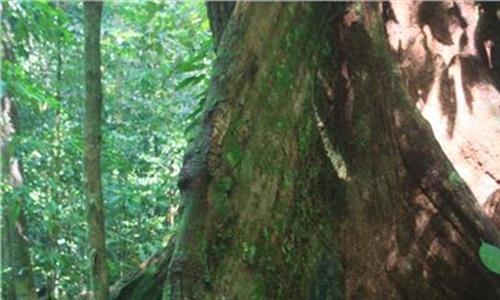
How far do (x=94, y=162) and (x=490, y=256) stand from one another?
1.91 meters

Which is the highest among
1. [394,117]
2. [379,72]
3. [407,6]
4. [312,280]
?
[407,6]

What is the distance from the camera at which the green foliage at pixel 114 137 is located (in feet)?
27.2

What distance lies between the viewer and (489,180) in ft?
12.0

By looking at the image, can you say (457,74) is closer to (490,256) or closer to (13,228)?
(490,256)

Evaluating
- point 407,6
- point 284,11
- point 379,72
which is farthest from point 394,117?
point 407,6

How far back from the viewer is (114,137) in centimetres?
1011

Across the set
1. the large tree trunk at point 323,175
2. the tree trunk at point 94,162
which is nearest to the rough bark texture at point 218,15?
the tree trunk at point 94,162

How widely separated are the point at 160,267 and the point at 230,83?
1.35 m

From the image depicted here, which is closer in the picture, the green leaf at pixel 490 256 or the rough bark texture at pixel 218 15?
the green leaf at pixel 490 256

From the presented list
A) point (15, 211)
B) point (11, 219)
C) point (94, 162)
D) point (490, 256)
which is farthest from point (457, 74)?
point (11, 219)

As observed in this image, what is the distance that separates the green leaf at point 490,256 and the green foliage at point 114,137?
444 centimetres

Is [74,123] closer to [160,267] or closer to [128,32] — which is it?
[128,32]

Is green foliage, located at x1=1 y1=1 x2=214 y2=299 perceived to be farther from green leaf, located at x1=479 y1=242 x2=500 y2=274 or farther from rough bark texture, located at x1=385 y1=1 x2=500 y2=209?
green leaf, located at x1=479 y1=242 x2=500 y2=274

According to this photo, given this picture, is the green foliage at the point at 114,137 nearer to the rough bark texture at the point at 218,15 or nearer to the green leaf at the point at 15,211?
the green leaf at the point at 15,211
